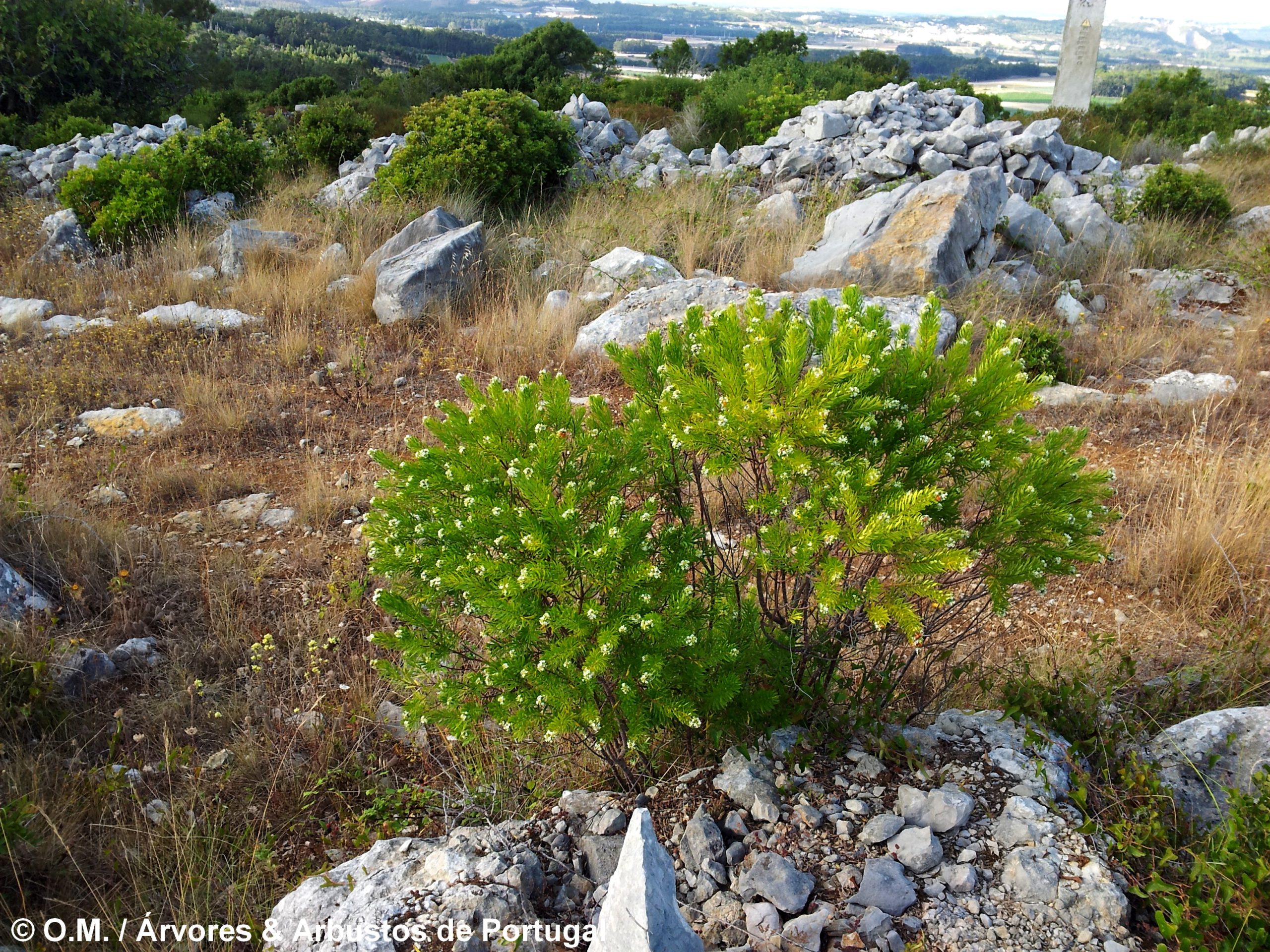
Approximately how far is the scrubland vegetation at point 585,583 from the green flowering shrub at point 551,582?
1 centimetres

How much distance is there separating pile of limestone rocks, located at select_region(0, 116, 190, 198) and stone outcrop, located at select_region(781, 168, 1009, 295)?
9439 mm

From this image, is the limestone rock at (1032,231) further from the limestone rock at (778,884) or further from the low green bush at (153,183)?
the low green bush at (153,183)

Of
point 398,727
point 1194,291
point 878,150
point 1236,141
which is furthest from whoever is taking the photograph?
point 1236,141

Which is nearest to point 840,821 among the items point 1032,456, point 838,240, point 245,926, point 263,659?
point 1032,456

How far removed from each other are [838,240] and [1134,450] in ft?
11.5

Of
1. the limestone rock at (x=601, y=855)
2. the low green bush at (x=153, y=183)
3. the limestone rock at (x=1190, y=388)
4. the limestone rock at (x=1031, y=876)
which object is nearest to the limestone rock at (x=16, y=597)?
the limestone rock at (x=601, y=855)

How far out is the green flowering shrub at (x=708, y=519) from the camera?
2.00 m

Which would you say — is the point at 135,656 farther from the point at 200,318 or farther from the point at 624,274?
the point at 624,274

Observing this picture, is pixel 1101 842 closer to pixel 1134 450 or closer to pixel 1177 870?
pixel 1177 870

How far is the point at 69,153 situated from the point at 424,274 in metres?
8.54

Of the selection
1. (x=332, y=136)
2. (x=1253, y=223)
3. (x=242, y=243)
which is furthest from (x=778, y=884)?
(x=332, y=136)

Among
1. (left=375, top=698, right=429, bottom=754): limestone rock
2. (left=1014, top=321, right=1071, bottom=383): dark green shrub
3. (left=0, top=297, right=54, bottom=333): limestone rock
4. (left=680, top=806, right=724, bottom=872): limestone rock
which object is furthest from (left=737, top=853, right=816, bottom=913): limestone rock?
(left=0, top=297, right=54, bottom=333): limestone rock

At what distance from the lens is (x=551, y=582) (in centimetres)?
194

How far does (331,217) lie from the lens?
885 centimetres
